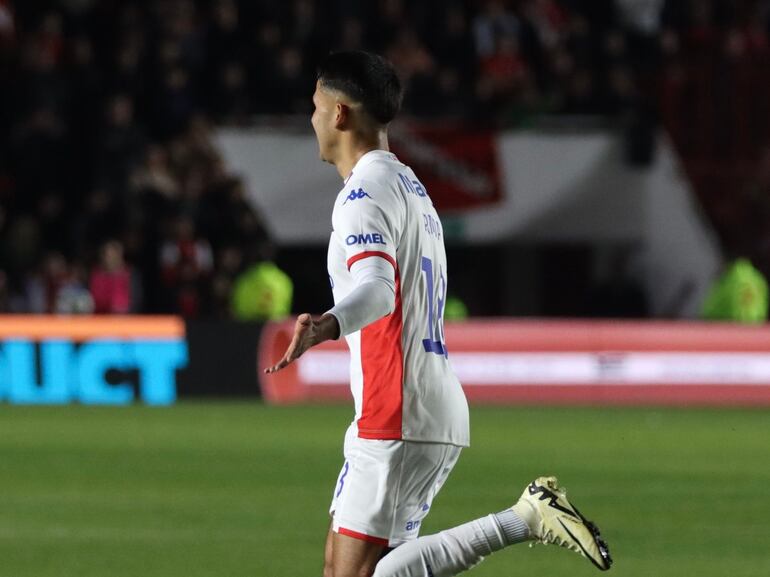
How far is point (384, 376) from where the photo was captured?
17.1ft

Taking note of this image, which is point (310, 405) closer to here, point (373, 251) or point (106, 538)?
point (106, 538)

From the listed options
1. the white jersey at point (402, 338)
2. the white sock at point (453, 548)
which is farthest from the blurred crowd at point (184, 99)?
the white jersey at point (402, 338)

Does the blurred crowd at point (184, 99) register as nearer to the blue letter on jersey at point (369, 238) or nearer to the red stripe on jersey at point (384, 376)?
the red stripe on jersey at point (384, 376)

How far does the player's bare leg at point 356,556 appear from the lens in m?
5.18

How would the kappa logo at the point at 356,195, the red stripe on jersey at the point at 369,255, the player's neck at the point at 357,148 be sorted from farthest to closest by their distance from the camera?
the player's neck at the point at 357,148 → the kappa logo at the point at 356,195 → the red stripe on jersey at the point at 369,255

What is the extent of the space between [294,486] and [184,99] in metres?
9.96

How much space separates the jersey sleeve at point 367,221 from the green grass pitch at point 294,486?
3228 millimetres

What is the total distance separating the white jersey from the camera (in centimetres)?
516

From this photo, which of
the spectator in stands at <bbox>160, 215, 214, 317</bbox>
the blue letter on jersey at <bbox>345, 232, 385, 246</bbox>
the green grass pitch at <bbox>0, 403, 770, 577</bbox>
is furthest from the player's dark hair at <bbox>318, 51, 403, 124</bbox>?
the spectator in stands at <bbox>160, 215, 214, 317</bbox>

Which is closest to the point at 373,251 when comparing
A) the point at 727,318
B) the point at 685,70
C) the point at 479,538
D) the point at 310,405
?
the point at 479,538

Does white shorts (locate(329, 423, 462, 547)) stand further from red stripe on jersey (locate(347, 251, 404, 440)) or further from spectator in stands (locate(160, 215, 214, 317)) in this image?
spectator in stands (locate(160, 215, 214, 317))

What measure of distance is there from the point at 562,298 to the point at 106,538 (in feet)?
49.7

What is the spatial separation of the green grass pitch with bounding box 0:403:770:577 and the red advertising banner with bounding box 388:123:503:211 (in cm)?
395

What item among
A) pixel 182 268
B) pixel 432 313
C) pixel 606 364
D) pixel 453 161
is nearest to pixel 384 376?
pixel 432 313
